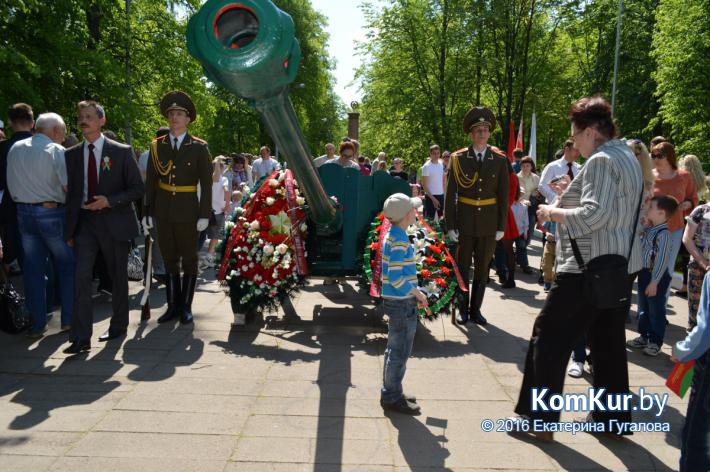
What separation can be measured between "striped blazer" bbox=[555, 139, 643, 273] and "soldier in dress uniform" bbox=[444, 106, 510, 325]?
8.85ft

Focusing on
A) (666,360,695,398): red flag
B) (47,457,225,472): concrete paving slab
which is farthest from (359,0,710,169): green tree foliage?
(47,457,225,472): concrete paving slab

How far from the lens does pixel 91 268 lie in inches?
204

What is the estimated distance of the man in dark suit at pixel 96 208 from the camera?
201 inches

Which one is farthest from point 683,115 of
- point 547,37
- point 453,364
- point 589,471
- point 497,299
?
point 589,471

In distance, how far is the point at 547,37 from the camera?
27391 mm

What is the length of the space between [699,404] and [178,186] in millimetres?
4615

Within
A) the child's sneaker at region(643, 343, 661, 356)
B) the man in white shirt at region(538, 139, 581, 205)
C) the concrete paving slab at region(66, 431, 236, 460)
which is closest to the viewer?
the concrete paving slab at region(66, 431, 236, 460)

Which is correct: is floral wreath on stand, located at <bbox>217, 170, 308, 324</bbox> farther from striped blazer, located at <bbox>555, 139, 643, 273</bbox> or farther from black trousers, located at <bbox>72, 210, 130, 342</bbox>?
striped blazer, located at <bbox>555, 139, 643, 273</bbox>

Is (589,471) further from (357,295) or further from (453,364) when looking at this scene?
(357,295)

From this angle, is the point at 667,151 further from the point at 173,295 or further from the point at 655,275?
Result: the point at 173,295

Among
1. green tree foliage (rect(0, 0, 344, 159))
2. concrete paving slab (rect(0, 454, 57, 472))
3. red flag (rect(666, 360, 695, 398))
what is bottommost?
concrete paving slab (rect(0, 454, 57, 472))

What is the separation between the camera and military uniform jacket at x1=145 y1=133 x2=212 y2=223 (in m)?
6.02

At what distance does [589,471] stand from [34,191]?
4739 millimetres

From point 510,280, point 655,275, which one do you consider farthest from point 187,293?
point 510,280
